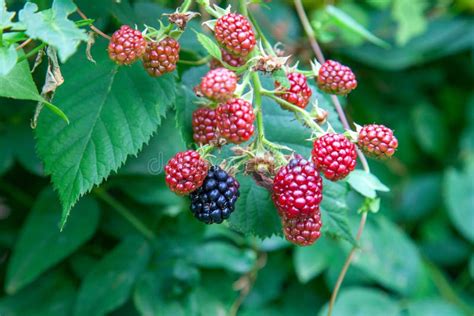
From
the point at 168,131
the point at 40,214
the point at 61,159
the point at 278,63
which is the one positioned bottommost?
the point at 40,214

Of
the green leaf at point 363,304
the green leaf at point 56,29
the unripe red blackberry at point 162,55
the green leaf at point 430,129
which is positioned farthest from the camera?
the green leaf at point 430,129

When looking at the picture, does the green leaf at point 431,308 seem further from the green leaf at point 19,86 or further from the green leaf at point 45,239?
the green leaf at point 19,86

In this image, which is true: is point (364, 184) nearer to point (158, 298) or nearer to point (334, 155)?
point (334, 155)

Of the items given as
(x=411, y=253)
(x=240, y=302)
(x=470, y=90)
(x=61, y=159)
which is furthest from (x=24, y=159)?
(x=470, y=90)

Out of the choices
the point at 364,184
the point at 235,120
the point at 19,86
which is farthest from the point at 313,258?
the point at 19,86

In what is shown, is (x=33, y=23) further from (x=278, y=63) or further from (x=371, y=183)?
Result: (x=371, y=183)

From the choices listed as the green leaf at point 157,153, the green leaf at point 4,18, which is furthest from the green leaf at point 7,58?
the green leaf at point 157,153

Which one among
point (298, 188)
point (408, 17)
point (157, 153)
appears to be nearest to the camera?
point (298, 188)
